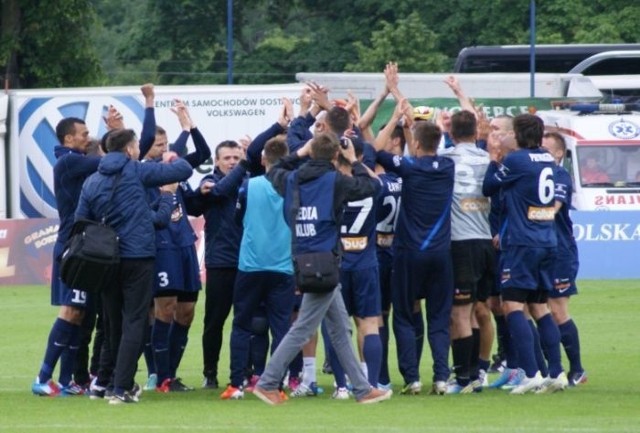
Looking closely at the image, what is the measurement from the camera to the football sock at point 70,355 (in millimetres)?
12977

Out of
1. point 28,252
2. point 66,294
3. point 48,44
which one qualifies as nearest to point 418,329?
point 66,294

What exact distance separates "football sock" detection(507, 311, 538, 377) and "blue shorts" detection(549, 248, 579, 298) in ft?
2.28

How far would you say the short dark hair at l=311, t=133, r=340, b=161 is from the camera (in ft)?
38.6

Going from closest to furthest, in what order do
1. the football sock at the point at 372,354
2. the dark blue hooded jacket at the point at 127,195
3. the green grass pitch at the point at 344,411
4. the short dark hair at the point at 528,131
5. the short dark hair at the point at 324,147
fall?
1. the green grass pitch at the point at 344,411
2. the short dark hair at the point at 324,147
3. the dark blue hooded jacket at the point at 127,195
4. the football sock at the point at 372,354
5. the short dark hair at the point at 528,131

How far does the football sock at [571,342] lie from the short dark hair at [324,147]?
9.53 feet

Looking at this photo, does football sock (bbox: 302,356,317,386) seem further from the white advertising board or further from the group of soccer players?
the white advertising board

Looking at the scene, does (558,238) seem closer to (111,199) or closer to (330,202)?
(330,202)

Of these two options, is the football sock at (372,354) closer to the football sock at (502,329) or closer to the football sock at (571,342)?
the football sock at (571,342)

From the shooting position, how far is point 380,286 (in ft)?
43.0

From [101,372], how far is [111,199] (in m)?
1.48

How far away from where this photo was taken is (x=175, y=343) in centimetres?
1350

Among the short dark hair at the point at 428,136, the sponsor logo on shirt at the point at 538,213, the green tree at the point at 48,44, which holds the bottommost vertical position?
the sponsor logo on shirt at the point at 538,213

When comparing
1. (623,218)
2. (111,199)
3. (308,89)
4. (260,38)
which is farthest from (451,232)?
(260,38)

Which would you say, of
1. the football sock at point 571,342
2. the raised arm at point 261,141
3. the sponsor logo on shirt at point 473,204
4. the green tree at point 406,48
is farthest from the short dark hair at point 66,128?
the green tree at point 406,48
